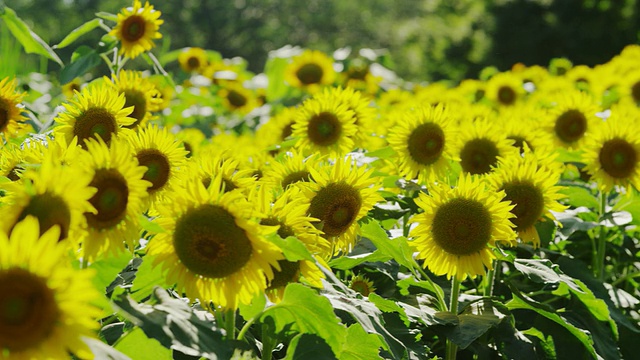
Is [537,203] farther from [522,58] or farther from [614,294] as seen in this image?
[522,58]

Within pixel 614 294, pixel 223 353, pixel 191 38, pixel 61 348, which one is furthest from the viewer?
pixel 191 38

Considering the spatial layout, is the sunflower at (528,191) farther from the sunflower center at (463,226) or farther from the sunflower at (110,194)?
the sunflower at (110,194)

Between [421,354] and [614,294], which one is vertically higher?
[614,294]

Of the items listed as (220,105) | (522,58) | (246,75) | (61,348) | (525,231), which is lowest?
(61,348)

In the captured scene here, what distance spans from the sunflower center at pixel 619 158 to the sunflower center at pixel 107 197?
8.12 ft

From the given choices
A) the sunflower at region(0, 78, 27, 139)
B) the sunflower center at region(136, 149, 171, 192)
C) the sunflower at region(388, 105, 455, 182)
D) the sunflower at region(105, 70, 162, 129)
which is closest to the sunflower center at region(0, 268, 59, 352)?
the sunflower center at region(136, 149, 171, 192)

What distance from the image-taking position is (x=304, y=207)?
74.9 inches

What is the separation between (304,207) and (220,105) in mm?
5576

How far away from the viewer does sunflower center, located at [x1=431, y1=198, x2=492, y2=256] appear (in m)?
2.38

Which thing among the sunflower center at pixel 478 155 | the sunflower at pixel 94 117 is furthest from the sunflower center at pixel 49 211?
the sunflower center at pixel 478 155

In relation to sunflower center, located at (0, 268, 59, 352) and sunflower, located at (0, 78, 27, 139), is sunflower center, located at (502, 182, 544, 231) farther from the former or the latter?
sunflower center, located at (0, 268, 59, 352)

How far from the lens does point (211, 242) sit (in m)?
1.68

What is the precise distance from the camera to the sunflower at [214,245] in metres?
1.68

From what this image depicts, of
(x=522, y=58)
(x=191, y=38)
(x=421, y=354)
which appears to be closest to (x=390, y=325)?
(x=421, y=354)
